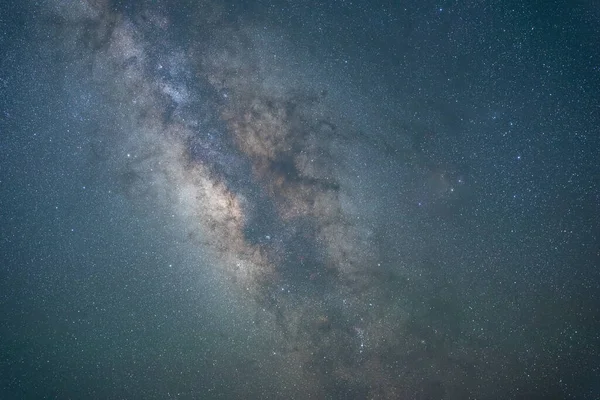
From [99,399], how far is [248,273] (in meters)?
5.77

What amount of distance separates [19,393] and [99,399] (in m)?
2.28

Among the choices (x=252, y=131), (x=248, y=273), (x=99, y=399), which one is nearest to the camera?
(x=252, y=131)

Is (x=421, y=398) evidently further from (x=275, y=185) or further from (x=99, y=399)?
(x=99, y=399)

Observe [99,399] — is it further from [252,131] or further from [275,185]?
[252,131]

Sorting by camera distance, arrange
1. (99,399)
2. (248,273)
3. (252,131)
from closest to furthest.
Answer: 1. (252,131)
2. (248,273)
3. (99,399)

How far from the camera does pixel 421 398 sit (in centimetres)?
721

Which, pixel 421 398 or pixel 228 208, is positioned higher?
pixel 228 208

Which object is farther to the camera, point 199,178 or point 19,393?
point 19,393

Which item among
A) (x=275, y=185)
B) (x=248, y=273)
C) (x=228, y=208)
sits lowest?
(x=248, y=273)

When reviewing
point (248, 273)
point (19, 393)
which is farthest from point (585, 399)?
point (19, 393)

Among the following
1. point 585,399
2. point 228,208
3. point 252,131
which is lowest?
point 585,399

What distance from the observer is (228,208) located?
6555 mm

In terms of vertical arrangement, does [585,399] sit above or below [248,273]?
below

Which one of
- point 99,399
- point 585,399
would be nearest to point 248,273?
point 99,399
